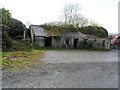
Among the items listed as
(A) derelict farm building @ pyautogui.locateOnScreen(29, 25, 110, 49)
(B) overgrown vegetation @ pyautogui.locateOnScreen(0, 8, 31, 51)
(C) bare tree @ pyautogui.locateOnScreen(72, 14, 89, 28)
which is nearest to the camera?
(B) overgrown vegetation @ pyautogui.locateOnScreen(0, 8, 31, 51)

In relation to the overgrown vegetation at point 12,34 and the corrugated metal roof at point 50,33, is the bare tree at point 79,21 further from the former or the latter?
the overgrown vegetation at point 12,34

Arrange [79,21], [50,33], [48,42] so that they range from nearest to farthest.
Result: [50,33] < [48,42] < [79,21]

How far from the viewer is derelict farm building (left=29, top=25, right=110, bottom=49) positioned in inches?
1166

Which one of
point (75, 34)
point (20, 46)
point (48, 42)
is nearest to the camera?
point (20, 46)

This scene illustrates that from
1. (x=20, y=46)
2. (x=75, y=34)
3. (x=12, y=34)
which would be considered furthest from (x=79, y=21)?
(x=20, y=46)

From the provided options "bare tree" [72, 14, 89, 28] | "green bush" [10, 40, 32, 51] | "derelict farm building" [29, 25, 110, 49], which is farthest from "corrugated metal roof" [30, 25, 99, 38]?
"bare tree" [72, 14, 89, 28]

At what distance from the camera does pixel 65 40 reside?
3080 centimetres

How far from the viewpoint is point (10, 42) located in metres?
21.6

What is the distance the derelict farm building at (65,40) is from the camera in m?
29.6

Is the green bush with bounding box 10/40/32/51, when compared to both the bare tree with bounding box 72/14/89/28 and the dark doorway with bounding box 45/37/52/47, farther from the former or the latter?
the bare tree with bounding box 72/14/89/28

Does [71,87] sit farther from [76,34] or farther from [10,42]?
[76,34]

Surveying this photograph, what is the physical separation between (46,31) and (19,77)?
21.9 metres

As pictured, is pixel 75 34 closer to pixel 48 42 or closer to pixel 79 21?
pixel 48 42

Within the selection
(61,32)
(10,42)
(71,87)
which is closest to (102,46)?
(61,32)
